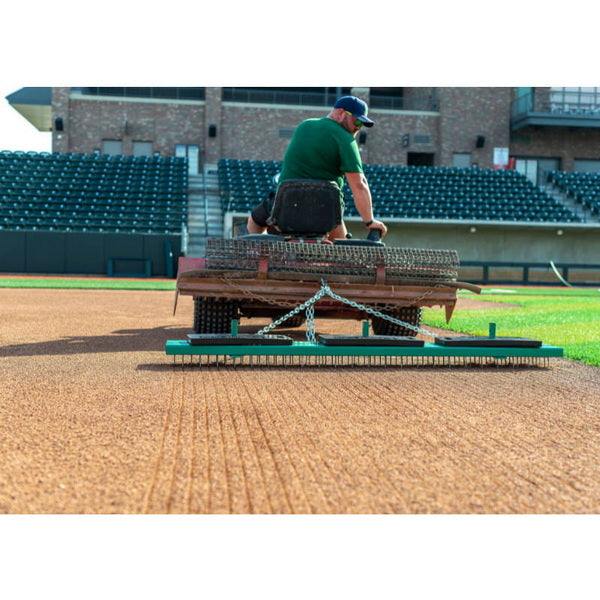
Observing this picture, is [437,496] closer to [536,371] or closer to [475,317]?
[536,371]

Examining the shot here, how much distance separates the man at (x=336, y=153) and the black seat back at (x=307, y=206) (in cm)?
13

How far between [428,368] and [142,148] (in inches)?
1181

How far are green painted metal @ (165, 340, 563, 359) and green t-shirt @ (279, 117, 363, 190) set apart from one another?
1.71m

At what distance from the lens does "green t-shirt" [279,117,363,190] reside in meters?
5.52

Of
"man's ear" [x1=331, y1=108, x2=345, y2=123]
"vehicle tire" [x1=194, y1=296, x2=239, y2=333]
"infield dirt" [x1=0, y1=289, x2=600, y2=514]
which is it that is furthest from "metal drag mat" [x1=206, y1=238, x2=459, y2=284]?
"man's ear" [x1=331, y1=108, x2=345, y2=123]

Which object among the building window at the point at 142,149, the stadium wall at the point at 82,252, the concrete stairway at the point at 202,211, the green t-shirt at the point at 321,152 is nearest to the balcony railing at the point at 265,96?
the concrete stairway at the point at 202,211

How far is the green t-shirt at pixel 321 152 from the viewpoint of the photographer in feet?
18.1

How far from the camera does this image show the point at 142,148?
32219mm

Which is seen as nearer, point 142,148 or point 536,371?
point 536,371

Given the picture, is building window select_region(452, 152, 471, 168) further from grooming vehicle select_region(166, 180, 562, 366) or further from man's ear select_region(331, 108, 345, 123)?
grooming vehicle select_region(166, 180, 562, 366)

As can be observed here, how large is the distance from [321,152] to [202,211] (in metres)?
21.7

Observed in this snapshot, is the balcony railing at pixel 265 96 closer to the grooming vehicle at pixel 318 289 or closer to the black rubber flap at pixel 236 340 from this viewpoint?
the grooming vehicle at pixel 318 289

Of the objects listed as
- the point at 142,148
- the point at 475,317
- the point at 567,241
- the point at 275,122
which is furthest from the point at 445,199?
the point at 475,317

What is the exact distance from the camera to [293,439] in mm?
2697
